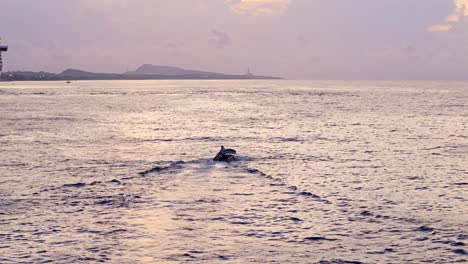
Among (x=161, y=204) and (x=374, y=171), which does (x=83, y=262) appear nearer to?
(x=161, y=204)

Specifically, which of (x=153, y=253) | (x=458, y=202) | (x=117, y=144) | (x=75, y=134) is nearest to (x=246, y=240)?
(x=153, y=253)

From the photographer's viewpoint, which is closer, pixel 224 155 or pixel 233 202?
pixel 233 202

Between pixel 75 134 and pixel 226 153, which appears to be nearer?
pixel 226 153

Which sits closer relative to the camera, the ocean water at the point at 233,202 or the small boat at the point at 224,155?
the ocean water at the point at 233,202

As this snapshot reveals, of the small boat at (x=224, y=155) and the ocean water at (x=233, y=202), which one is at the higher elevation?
the small boat at (x=224, y=155)

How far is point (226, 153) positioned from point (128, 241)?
47.4ft

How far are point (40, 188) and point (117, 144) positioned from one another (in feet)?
51.1

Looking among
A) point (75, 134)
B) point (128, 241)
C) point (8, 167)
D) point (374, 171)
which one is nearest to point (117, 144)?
point (75, 134)

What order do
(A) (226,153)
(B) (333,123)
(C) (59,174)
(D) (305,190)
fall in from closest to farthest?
(D) (305,190) < (C) (59,174) < (A) (226,153) < (B) (333,123)

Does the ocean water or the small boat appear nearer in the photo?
the ocean water

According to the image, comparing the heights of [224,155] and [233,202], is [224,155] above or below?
above

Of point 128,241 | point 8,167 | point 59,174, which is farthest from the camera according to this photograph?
point 8,167

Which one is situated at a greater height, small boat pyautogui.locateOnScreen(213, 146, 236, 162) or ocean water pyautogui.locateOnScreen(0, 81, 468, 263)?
small boat pyautogui.locateOnScreen(213, 146, 236, 162)

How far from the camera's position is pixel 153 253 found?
1297 centimetres
